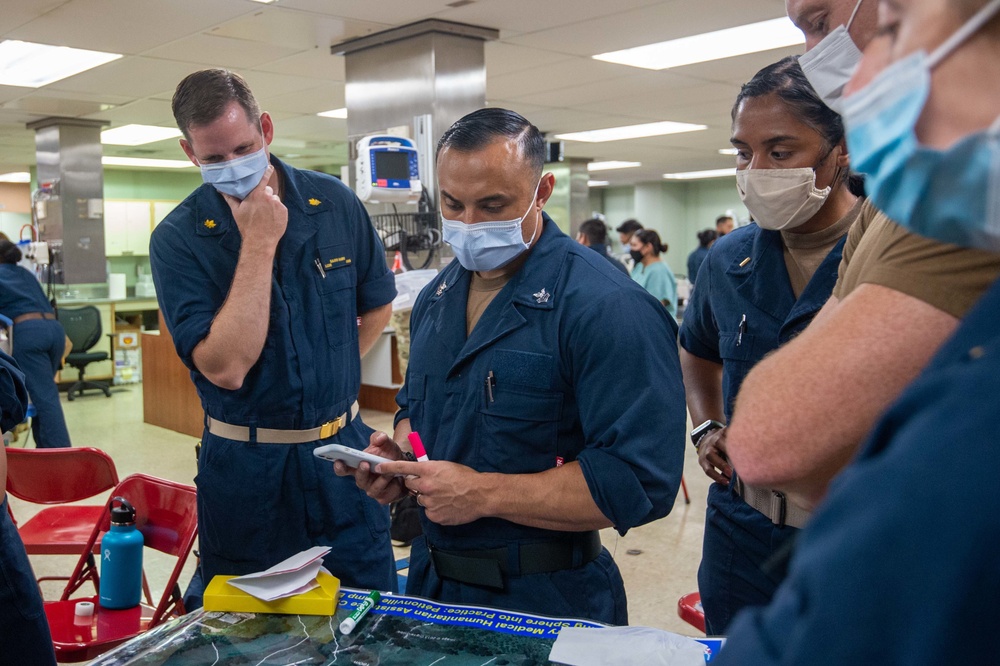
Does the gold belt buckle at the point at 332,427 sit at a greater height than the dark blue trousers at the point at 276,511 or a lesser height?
greater

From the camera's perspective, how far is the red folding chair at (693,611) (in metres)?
2.36

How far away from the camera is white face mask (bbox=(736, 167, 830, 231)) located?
1890 mm

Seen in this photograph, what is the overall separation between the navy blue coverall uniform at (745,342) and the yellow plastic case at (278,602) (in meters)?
0.90

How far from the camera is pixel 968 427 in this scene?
50 centimetres

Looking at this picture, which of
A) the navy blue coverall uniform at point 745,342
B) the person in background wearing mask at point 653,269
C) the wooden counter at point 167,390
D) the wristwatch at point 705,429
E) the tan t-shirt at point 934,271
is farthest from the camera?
the person in background wearing mask at point 653,269

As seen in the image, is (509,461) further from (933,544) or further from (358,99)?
(358,99)

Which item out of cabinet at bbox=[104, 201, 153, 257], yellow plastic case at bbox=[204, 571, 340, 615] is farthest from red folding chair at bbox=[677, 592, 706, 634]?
cabinet at bbox=[104, 201, 153, 257]

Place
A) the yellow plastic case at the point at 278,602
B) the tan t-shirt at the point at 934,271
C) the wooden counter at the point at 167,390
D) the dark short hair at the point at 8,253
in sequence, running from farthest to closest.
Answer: the wooden counter at the point at 167,390
the dark short hair at the point at 8,253
the yellow plastic case at the point at 278,602
the tan t-shirt at the point at 934,271

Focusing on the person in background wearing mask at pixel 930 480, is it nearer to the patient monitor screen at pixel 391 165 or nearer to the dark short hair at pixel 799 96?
the dark short hair at pixel 799 96

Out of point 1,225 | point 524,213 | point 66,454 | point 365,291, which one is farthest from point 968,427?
point 1,225

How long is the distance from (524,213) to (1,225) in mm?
18208

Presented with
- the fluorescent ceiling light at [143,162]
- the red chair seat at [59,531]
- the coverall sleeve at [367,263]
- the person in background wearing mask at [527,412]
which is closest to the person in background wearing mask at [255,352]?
the coverall sleeve at [367,263]

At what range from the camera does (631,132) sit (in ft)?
35.4

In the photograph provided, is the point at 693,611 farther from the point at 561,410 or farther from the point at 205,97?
the point at 205,97
